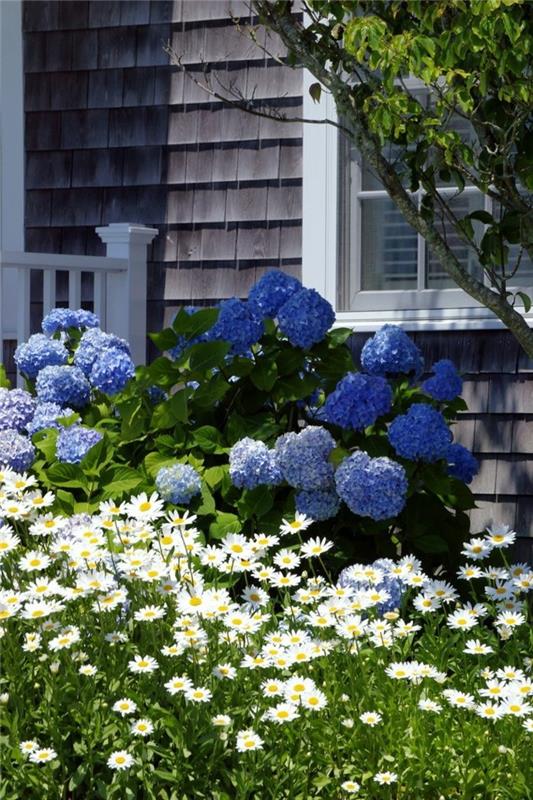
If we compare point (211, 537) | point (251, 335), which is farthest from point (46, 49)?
point (211, 537)

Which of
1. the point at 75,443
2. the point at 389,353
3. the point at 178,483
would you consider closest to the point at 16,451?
the point at 75,443

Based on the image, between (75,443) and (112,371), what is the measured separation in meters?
0.39

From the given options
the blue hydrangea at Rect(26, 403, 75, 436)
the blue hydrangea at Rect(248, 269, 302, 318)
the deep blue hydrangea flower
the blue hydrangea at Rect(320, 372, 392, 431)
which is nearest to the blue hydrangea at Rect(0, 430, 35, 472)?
the blue hydrangea at Rect(26, 403, 75, 436)

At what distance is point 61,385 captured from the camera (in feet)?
13.7

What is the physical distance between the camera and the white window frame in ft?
16.6

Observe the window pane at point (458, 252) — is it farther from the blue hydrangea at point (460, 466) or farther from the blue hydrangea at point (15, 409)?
the blue hydrangea at point (15, 409)

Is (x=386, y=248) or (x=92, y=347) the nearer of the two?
(x=92, y=347)

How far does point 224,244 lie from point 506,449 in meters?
1.60

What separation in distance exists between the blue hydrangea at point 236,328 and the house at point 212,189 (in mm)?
1330

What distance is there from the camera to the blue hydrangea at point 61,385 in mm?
4152

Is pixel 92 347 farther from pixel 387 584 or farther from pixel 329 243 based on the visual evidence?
pixel 387 584

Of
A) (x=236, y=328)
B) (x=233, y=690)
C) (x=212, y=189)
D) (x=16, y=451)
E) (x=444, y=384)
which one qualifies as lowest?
(x=233, y=690)

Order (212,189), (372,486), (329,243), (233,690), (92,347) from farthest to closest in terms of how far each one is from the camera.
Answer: (212,189) < (329,243) < (92,347) < (372,486) < (233,690)

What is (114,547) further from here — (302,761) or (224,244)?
(224,244)
